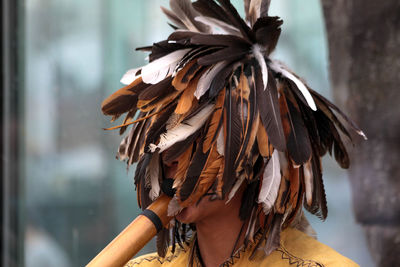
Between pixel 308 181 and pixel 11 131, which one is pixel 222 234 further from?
pixel 11 131

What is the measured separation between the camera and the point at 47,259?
2.67 m

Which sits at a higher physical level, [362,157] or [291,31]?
[291,31]

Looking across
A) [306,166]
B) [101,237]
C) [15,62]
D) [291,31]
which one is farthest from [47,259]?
[306,166]

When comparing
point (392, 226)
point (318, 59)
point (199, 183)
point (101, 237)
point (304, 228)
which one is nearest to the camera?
point (199, 183)

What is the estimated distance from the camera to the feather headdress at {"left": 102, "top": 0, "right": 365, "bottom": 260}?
4.00ft

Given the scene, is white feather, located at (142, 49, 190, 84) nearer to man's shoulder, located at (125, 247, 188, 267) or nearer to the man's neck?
the man's neck

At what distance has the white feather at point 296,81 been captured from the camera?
1240 millimetres

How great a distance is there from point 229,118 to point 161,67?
0.64ft

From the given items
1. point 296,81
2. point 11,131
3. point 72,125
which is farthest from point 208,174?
point 11,131

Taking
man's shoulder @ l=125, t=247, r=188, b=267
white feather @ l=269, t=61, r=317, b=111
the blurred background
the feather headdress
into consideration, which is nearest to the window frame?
the blurred background

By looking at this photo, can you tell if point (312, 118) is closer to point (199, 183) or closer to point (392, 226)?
point (199, 183)

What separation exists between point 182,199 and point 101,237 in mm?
1348

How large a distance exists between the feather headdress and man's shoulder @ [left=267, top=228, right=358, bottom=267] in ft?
0.14

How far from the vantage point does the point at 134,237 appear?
1.21 metres
